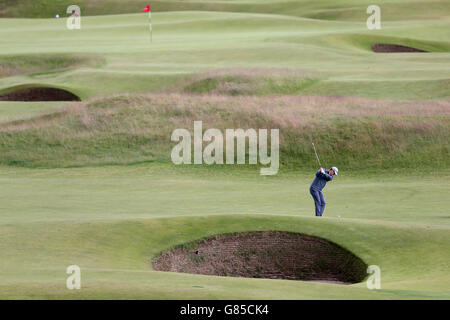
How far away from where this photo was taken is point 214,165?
134 ft

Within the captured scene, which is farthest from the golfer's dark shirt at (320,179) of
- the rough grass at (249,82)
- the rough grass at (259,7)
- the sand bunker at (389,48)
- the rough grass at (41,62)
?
the rough grass at (259,7)

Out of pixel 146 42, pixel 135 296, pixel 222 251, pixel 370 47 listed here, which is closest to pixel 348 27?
pixel 370 47

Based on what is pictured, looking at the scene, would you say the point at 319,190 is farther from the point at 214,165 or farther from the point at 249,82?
the point at 249,82

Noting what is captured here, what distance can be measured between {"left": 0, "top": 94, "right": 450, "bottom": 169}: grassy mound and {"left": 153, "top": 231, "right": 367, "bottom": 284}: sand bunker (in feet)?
60.6

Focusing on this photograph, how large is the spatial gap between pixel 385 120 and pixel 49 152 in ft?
54.7

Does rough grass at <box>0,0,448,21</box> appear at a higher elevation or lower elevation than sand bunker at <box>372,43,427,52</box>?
higher

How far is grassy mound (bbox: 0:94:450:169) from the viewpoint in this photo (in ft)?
135

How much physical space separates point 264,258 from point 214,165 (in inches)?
747

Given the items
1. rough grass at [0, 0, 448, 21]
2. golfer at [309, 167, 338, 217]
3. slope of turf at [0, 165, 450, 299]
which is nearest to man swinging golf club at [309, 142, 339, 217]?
golfer at [309, 167, 338, 217]

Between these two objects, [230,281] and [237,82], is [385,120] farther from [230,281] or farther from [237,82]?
[230,281]

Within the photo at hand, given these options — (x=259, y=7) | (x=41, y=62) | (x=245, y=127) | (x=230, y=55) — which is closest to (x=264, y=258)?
(x=245, y=127)

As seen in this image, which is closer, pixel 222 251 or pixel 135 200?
pixel 222 251

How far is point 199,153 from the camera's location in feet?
137

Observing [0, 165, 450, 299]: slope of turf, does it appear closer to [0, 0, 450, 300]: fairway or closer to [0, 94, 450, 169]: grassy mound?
[0, 0, 450, 300]: fairway
